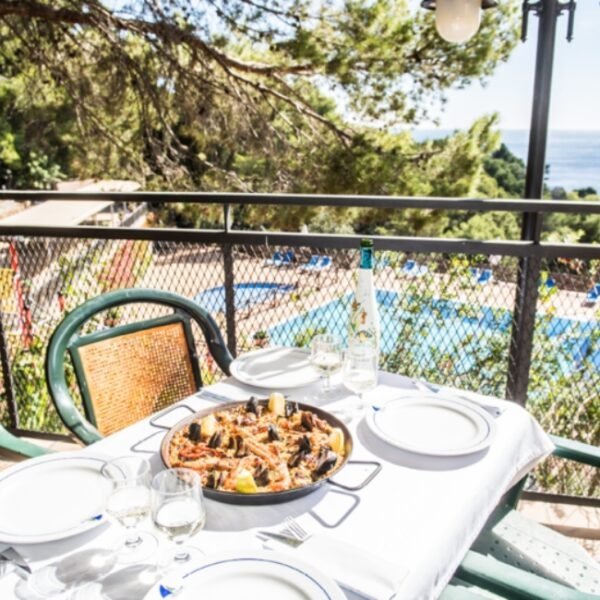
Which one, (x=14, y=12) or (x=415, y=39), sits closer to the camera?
(x=14, y=12)

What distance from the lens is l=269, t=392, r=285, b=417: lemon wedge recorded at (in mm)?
1246

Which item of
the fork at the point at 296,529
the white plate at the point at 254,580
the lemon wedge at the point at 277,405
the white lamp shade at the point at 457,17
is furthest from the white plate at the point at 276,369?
the white lamp shade at the point at 457,17

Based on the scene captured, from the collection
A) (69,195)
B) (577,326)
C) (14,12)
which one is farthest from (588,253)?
(14,12)

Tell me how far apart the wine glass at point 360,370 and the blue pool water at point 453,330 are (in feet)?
4.19

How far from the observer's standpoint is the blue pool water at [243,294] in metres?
2.69

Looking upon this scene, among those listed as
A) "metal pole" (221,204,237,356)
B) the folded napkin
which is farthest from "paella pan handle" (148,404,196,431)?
"metal pole" (221,204,237,356)

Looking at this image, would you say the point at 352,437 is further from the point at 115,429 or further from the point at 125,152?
the point at 125,152

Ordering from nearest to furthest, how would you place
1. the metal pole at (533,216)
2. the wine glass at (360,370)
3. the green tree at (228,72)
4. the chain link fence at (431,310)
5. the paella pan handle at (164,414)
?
the paella pan handle at (164,414)
the wine glass at (360,370)
the metal pole at (533,216)
the chain link fence at (431,310)
the green tree at (228,72)

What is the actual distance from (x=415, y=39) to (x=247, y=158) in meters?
2.78

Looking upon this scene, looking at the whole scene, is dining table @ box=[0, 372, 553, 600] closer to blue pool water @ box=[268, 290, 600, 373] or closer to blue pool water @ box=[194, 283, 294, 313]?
blue pool water @ box=[194, 283, 294, 313]

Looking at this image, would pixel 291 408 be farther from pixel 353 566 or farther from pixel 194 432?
pixel 353 566

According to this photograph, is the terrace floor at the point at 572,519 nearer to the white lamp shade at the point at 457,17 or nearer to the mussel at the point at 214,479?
the mussel at the point at 214,479

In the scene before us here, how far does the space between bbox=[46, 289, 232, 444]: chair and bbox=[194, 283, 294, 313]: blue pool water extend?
2.09ft

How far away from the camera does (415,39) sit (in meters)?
7.48
